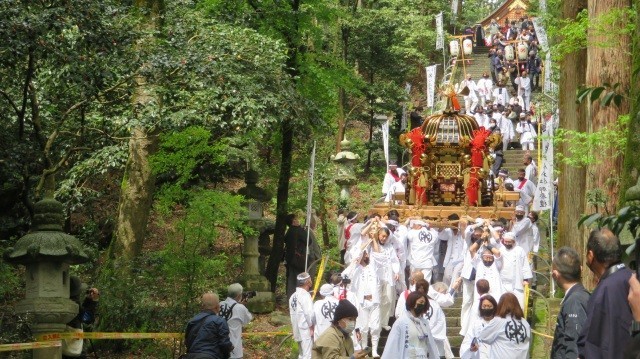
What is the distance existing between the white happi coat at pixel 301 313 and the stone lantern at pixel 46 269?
360 centimetres

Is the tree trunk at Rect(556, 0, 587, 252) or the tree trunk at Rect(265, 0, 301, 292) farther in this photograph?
the tree trunk at Rect(265, 0, 301, 292)

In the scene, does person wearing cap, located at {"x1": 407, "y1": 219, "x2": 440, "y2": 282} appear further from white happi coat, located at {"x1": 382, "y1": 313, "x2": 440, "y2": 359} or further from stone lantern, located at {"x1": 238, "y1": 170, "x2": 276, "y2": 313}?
white happi coat, located at {"x1": 382, "y1": 313, "x2": 440, "y2": 359}

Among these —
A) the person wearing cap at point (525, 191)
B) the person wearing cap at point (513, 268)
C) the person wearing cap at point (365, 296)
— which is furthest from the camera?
the person wearing cap at point (525, 191)

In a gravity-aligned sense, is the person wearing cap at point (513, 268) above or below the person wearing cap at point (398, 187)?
below

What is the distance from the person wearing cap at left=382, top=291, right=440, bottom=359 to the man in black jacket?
278cm

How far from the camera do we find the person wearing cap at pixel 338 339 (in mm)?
10055

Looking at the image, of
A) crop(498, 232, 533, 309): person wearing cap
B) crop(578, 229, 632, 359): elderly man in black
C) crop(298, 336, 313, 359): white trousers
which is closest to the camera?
crop(578, 229, 632, 359): elderly man in black

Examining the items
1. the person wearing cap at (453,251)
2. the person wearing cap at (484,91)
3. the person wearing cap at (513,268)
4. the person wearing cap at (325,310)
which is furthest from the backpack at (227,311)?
the person wearing cap at (484,91)

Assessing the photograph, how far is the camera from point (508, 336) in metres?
12.1

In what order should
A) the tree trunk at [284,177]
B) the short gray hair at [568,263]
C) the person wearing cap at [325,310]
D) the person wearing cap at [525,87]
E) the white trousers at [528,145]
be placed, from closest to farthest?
the short gray hair at [568,263], the person wearing cap at [325,310], the tree trunk at [284,177], the white trousers at [528,145], the person wearing cap at [525,87]

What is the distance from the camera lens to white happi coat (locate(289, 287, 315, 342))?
1481 centimetres

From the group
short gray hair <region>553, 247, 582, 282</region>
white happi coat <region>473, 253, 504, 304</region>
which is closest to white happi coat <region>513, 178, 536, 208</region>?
white happi coat <region>473, 253, 504, 304</region>

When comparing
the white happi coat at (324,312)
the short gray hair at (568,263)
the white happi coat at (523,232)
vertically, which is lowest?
the white happi coat at (324,312)

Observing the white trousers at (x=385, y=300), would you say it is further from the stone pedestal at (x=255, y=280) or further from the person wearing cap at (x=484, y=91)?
the person wearing cap at (x=484, y=91)
